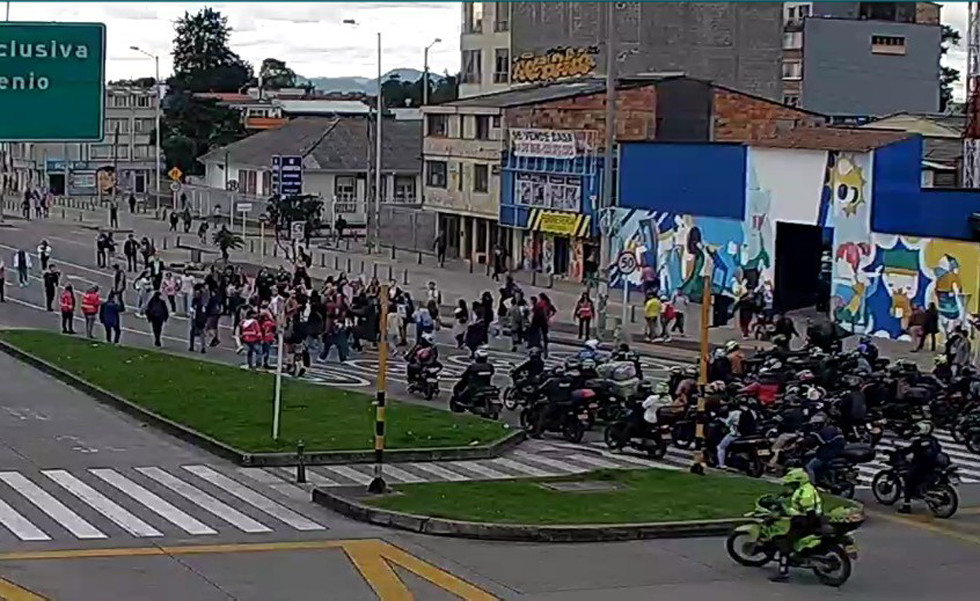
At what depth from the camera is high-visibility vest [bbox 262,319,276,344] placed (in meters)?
40.3

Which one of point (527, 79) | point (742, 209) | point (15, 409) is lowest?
point (15, 409)

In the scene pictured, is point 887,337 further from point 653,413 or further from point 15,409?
point 15,409

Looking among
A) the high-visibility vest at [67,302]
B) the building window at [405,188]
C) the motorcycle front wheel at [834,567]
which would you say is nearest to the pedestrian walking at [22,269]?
the high-visibility vest at [67,302]

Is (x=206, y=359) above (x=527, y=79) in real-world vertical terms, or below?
below

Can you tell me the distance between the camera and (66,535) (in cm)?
2191

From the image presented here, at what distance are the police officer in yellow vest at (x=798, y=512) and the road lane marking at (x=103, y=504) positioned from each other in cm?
749

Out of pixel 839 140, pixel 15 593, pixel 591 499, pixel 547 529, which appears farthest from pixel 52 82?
pixel 839 140

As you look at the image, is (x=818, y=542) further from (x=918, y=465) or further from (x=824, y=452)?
(x=824, y=452)

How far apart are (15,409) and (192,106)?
4123 inches

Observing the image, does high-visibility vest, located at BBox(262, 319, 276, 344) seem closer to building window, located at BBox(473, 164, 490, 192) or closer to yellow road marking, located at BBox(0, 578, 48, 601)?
yellow road marking, located at BBox(0, 578, 48, 601)

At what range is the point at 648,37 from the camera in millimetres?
92438

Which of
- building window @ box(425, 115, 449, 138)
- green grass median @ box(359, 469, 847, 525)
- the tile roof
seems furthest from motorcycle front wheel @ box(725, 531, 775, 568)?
building window @ box(425, 115, 449, 138)

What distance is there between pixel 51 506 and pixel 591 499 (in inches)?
280

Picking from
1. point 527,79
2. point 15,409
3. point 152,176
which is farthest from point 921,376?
point 152,176
